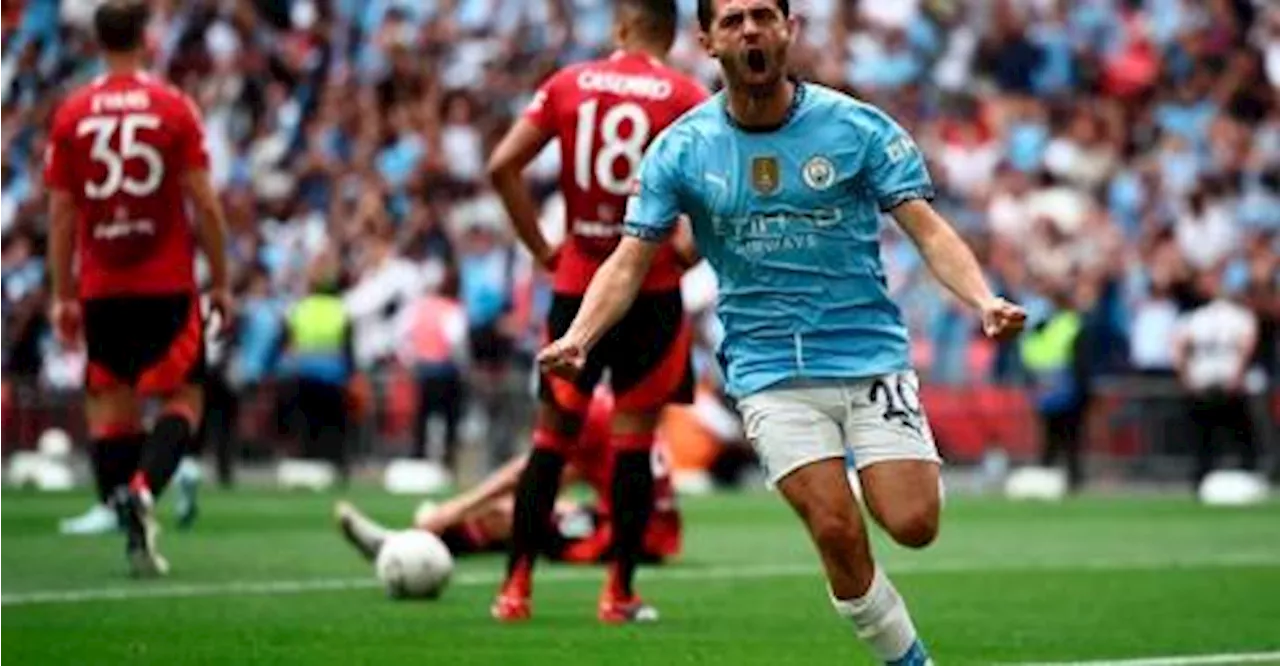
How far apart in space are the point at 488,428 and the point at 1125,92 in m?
7.60

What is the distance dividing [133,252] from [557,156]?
51.2 feet

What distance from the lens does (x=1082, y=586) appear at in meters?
17.6

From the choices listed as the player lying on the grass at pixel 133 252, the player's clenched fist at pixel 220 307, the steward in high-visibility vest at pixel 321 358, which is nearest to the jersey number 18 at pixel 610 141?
the player lying on the grass at pixel 133 252

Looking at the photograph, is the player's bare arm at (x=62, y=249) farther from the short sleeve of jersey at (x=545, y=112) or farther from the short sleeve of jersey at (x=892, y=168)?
the short sleeve of jersey at (x=892, y=168)

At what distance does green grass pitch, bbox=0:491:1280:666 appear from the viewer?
13328mm

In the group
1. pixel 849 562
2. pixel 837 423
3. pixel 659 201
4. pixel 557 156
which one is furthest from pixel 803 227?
pixel 557 156

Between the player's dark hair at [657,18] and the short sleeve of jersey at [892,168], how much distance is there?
A: 3.71m

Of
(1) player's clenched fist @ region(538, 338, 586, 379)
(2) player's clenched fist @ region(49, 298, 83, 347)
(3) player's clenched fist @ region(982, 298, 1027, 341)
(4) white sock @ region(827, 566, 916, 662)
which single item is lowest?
(4) white sock @ region(827, 566, 916, 662)

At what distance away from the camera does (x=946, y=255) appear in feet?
36.7

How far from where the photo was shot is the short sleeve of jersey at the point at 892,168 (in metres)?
11.4

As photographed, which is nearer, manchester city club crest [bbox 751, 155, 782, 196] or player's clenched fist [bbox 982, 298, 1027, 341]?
player's clenched fist [bbox 982, 298, 1027, 341]

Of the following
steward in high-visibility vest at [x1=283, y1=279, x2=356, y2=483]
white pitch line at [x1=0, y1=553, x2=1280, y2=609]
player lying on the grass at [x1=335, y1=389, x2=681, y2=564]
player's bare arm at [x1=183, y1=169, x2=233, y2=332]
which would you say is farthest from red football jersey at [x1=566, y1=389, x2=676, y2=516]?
steward in high-visibility vest at [x1=283, y1=279, x2=356, y2=483]

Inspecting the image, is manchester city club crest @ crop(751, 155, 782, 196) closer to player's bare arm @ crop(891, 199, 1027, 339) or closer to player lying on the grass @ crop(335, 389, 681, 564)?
player's bare arm @ crop(891, 199, 1027, 339)

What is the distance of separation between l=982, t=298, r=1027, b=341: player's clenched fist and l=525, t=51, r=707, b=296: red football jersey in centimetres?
433
